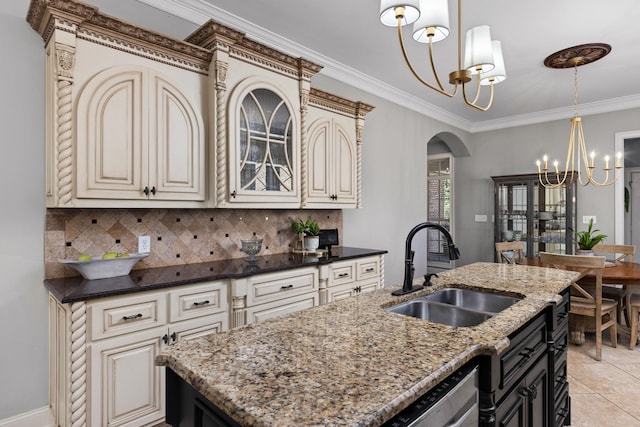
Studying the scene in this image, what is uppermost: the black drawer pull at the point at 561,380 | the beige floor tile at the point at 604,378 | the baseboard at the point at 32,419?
the black drawer pull at the point at 561,380

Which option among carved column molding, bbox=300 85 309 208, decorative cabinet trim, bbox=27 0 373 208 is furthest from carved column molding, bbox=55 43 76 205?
carved column molding, bbox=300 85 309 208

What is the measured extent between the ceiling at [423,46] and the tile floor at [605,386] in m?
2.80

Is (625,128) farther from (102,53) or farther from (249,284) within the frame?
(102,53)

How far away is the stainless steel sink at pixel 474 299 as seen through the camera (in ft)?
5.84

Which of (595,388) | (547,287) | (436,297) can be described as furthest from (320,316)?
(595,388)

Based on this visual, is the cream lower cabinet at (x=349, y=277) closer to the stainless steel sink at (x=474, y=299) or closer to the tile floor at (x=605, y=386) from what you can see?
the stainless steel sink at (x=474, y=299)

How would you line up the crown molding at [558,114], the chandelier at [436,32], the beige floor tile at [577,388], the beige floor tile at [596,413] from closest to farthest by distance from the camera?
the chandelier at [436,32], the beige floor tile at [596,413], the beige floor tile at [577,388], the crown molding at [558,114]

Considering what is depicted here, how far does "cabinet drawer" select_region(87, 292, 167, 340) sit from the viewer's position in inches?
68.8

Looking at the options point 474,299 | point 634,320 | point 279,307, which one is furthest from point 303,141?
point 634,320

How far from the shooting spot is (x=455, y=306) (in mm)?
1642

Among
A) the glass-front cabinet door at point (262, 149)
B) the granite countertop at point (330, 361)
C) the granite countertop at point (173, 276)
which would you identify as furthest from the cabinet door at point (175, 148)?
the granite countertop at point (330, 361)

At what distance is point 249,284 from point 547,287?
5.55 ft

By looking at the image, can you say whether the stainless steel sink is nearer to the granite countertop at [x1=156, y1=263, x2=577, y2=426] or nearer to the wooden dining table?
the granite countertop at [x1=156, y1=263, x2=577, y2=426]

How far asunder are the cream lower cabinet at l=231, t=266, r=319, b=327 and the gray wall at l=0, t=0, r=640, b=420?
109 cm
